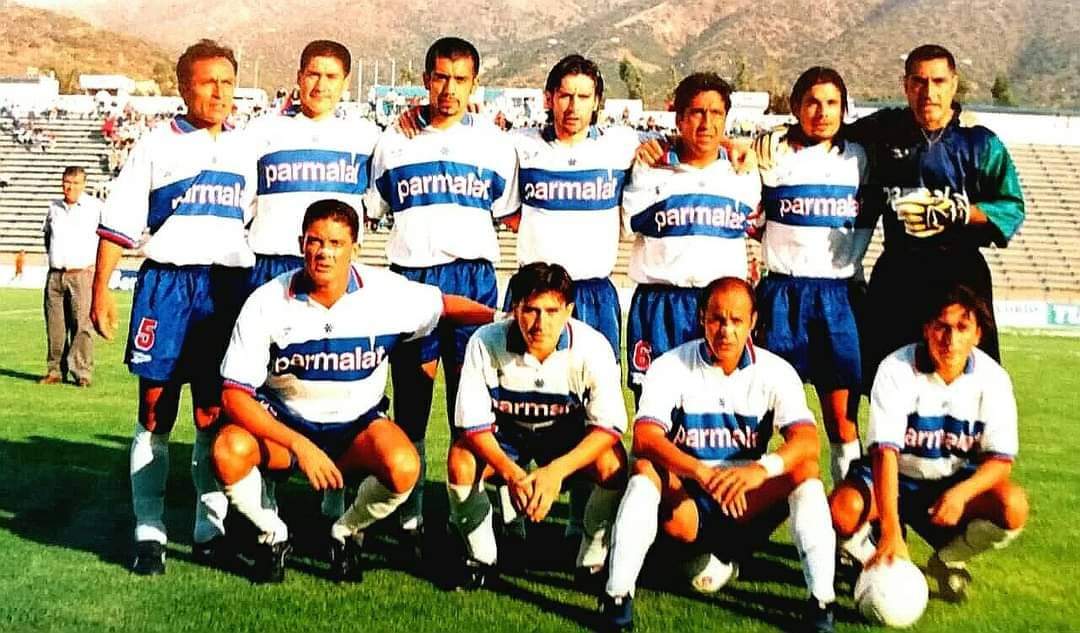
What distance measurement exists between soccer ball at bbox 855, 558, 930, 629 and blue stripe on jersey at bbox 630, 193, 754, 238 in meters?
1.61

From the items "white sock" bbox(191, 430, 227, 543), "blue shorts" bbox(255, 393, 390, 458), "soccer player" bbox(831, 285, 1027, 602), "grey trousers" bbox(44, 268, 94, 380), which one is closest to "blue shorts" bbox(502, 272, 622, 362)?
"blue shorts" bbox(255, 393, 390, 458)

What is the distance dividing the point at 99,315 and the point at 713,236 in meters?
2.66

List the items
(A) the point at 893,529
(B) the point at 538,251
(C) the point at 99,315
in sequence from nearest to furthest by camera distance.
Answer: (A) the point at 893,529, (C) the point at 99,315, (B) the point at 538,251

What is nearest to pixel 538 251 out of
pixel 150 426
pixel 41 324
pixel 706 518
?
pixel 706 518

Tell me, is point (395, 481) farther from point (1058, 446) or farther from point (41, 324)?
point (41, 324)

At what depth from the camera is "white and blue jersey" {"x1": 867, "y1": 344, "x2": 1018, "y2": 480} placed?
4.27 m

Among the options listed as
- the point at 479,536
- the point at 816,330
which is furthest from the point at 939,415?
the point at 479,536

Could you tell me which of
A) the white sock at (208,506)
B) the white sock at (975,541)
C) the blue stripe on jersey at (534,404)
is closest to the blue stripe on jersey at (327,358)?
the blue stripe on jersey at (534,404)

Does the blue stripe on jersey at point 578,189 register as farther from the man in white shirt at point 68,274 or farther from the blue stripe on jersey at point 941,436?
the man in white shirt at point 68,274

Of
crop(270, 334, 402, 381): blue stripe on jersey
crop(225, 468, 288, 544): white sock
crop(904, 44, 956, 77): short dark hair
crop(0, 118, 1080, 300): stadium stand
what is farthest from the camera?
crop(0, 118, 1080, 300): stadium stand

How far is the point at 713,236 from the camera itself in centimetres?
494

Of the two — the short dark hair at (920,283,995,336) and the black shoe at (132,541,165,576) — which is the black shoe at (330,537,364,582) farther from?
the short dark hair at (920,283,995,336)

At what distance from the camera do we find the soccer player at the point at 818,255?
4.97 meters


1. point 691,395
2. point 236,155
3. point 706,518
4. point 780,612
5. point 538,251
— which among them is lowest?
point 780,612
